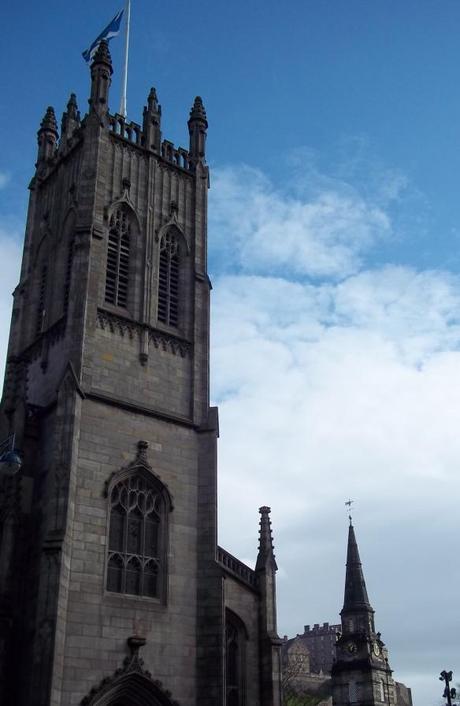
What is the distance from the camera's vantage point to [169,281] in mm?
32031

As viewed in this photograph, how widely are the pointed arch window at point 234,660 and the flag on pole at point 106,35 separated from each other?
2332 cm

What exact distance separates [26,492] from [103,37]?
20400mm

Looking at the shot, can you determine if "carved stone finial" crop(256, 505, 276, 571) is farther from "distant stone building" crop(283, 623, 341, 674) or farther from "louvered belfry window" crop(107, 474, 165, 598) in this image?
"distant stone building" crop(283, 623, 341, 674)

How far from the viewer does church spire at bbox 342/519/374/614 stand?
74875mm

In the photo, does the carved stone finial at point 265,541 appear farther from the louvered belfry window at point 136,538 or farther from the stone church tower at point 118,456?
the louvered belfry window at point 136,538

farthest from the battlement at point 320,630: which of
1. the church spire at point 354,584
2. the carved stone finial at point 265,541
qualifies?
the carved stone finial at point 265,541

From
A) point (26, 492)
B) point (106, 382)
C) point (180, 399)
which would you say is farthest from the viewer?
point (180, 399)

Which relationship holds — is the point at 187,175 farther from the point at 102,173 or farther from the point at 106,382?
the point at 106,382

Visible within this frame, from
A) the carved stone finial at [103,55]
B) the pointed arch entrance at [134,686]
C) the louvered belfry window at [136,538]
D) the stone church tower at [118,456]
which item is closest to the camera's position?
the pointed arch entrance at [134,686]

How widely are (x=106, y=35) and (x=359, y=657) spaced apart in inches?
2229

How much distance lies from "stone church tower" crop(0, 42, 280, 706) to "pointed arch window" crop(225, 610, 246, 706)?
4 centimetres

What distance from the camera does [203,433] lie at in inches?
1166

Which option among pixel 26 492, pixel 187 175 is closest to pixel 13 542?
pixel 26 492

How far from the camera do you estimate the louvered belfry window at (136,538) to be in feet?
84.0
